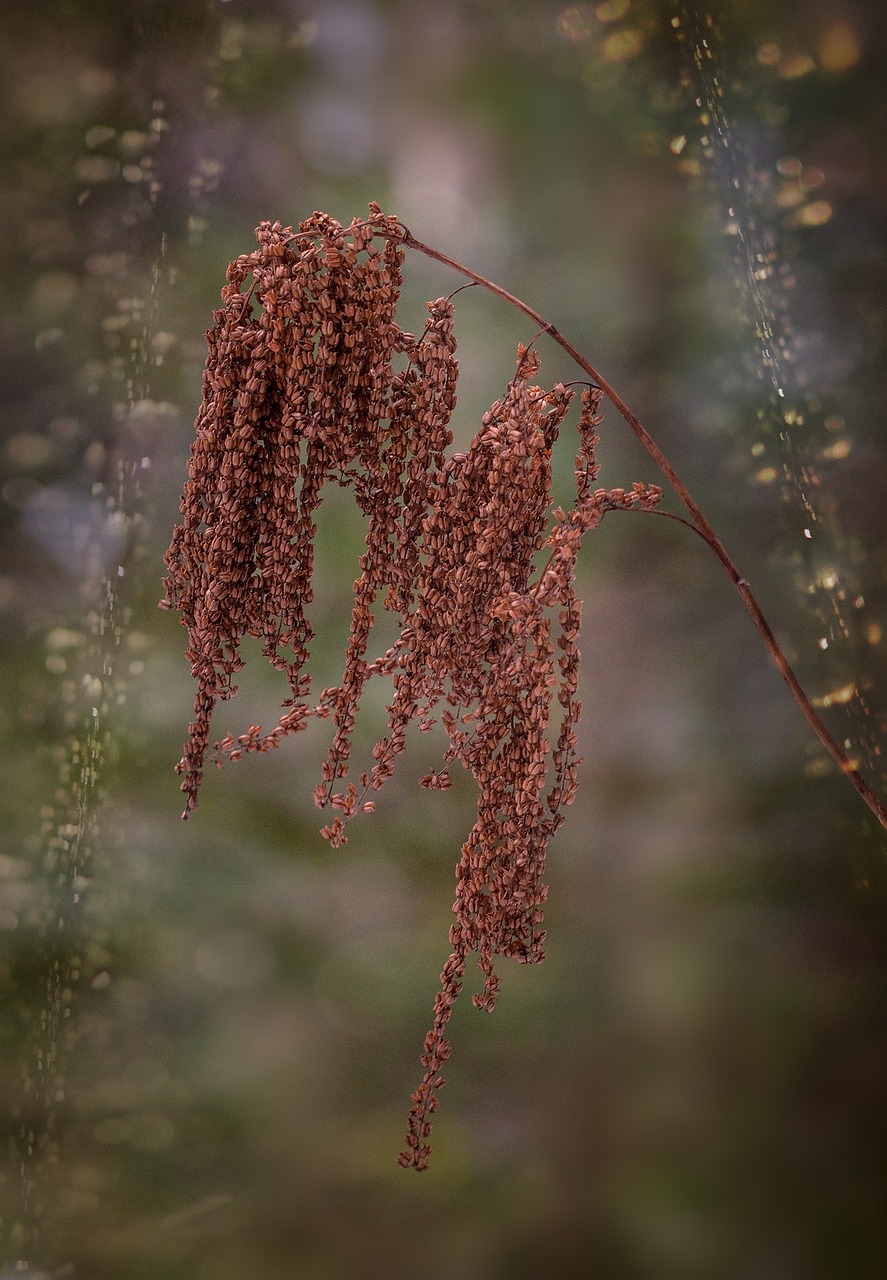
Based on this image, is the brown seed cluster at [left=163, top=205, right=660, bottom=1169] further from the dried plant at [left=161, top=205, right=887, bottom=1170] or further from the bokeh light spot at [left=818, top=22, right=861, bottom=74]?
the bokeh light spot at [left=818, top=22, right=861, bottom=74]

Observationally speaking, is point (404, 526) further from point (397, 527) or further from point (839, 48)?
point (839, 48)

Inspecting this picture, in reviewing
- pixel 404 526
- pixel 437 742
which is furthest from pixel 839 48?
pixel 437 742

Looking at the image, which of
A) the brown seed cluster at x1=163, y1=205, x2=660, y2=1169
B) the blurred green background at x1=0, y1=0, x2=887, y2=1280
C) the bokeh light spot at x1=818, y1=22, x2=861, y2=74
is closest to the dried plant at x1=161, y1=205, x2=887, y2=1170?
the brown seed cluster at x1=163, y1=205, x2=660, y2=1169

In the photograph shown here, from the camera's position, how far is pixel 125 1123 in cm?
157

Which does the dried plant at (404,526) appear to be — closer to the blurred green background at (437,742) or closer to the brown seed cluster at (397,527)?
the brown seed cluster at (397,527)

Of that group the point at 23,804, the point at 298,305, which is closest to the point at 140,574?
the point at 23,804

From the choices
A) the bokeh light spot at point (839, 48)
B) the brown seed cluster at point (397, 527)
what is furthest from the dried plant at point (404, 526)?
the bokeh light spot at point (839, 48)

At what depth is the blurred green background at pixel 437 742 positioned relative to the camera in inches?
55.3

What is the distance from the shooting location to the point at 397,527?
3.59 ft

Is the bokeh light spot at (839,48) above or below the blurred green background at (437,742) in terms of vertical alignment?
above

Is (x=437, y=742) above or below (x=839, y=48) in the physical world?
below

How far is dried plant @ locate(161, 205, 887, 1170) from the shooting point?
101cm

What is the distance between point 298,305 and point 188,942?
100cm

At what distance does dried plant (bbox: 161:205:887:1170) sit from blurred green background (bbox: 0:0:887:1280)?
43cm
